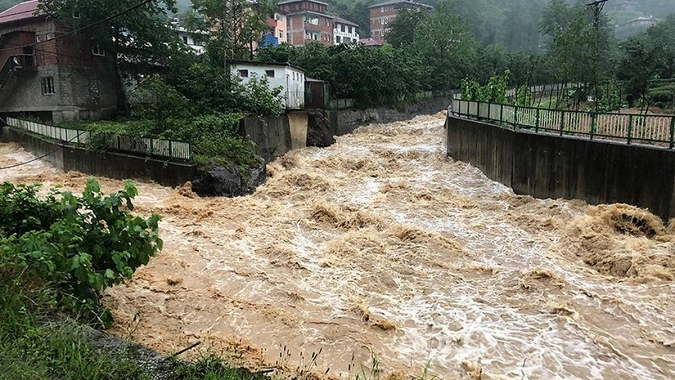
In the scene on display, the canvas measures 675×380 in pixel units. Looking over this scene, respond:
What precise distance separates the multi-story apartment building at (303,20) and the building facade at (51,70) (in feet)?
144

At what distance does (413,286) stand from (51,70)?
31.0 meters

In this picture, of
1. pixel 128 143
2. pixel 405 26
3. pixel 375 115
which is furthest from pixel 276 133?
pixel 405 26

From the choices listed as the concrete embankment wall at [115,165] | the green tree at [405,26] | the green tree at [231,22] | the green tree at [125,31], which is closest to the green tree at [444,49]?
the green tree at [405,26]

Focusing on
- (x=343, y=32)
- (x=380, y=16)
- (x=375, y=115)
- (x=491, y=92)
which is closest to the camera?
(x=491, y=92)

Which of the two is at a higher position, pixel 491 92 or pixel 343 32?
pixel 343 32

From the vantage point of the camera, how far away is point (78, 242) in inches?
250

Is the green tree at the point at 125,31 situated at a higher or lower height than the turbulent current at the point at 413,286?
higher

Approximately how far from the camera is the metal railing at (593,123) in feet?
44.9

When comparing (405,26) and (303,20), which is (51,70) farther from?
(303,20)

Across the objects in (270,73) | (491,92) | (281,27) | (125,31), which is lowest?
(491,92)

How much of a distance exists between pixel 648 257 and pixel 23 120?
32535mm

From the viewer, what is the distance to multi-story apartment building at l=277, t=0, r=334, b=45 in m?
75.4

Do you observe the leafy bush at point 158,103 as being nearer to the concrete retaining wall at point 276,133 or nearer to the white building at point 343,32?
the concrete retaining wall at point 276,133

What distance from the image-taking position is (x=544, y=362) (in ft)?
25.3
